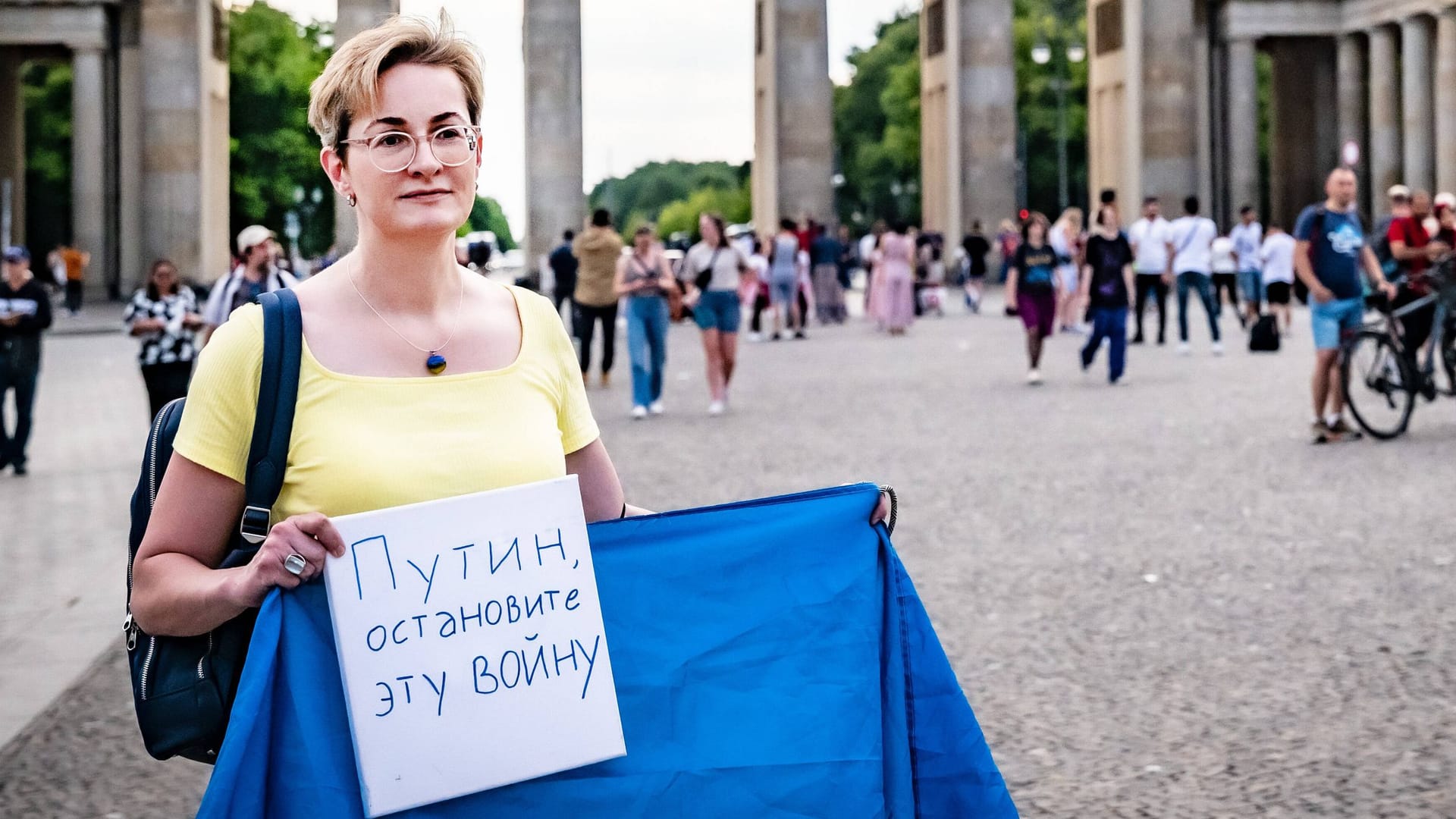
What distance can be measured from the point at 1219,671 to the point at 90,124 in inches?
1975

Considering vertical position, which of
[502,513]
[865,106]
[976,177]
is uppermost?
[865,106]

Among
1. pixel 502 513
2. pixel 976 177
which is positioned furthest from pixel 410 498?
pixel 976 177

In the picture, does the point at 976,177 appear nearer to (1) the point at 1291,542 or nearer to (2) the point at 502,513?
(1) the point at 1291,542

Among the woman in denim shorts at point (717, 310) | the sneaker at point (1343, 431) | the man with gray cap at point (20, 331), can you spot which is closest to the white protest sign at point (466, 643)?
the sneaker at point (1343, 431)

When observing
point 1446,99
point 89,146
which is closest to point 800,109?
point 1446,99

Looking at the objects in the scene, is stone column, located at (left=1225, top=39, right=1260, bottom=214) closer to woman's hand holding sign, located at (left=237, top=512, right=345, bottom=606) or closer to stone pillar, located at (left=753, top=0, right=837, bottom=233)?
stone pillar, located at (left=753, top=0, right=837, bottom=233)

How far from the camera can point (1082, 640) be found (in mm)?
7707

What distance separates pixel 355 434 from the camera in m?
2.88

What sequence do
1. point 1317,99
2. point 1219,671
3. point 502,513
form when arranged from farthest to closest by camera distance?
point 1317,99, point 1219,671, point 502,513

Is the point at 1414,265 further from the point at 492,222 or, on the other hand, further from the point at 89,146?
the point at 492,222

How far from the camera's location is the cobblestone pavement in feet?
19.2

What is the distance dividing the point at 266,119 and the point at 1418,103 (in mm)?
44162

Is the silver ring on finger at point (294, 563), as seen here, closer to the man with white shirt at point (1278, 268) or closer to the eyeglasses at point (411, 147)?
the eyeglasses at point (411, 147)

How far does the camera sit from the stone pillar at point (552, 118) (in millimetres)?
44312
